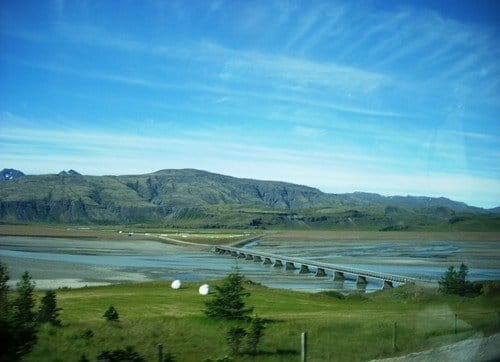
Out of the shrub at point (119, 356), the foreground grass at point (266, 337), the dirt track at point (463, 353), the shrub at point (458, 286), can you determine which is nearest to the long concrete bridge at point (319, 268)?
the shrub at point (458, 286)

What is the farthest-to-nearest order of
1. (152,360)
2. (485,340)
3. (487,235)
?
1. (487,235)
2. (485,340)
3. (152,360)

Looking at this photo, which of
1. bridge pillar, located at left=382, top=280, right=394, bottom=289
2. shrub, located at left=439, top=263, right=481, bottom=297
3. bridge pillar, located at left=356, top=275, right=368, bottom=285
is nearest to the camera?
shrub, located at left=439, top=263, right=481, bottom=297

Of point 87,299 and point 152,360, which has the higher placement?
point 152,360

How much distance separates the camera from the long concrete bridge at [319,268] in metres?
51.5

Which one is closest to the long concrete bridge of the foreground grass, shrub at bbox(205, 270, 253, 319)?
the foreground grass

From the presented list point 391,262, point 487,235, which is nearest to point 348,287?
point 391,262

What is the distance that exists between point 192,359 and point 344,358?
11.7 ft

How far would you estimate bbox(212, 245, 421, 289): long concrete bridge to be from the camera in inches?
2026

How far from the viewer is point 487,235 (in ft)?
470

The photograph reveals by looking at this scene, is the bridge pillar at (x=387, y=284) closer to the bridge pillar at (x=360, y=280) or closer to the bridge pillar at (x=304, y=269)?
the bridge pillar at (x=360, y=280)

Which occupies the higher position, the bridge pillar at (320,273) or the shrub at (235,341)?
the shrub at (235,341)

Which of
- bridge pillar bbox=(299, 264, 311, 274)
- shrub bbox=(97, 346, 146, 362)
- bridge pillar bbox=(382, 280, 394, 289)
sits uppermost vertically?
shrub bbox=(97, 346, 146, 362)

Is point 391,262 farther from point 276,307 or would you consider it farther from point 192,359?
point 192,359

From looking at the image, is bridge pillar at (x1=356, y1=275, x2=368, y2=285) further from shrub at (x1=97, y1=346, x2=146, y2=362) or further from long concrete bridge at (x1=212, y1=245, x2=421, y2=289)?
shrub at (x1=97, y1=346, x2=146, y2=362)
